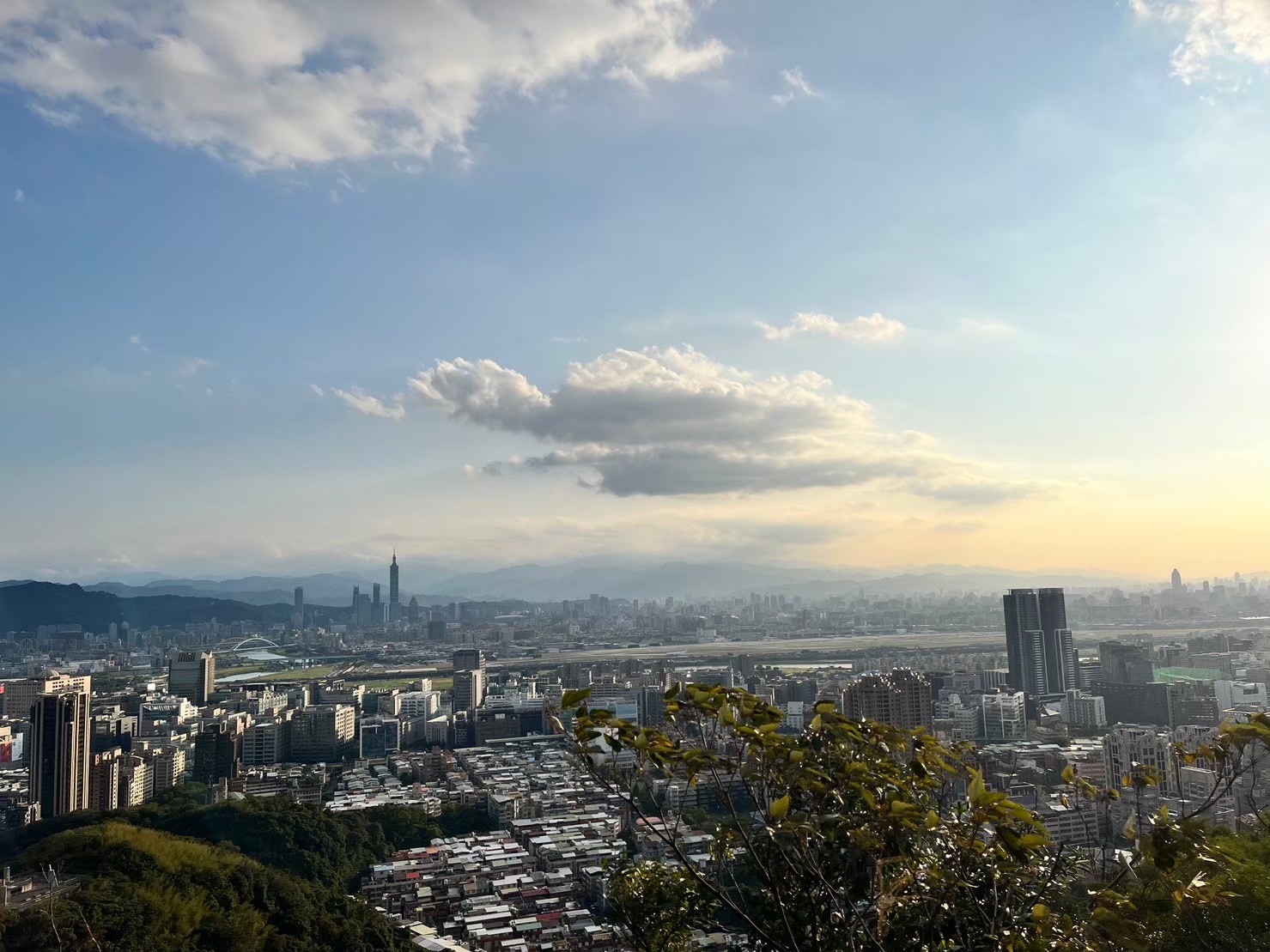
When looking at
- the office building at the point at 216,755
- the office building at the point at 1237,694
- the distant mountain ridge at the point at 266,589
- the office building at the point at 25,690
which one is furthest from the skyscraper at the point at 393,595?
the office building at the point at 1237,694

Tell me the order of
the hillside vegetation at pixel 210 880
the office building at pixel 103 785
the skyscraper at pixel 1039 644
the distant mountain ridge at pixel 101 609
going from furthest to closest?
the distant mountain ridge at pixel 101 609 < the skyscraper at pixel 1039 644 < the office building at pixel 103 785 < the hillside vegetation at pixel 210 880

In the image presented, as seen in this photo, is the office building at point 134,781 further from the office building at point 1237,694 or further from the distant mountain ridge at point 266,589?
the distant mountain ridge at point 266,589

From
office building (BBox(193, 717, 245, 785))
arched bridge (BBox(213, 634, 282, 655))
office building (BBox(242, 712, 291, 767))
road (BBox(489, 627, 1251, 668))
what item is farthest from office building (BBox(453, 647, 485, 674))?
arched bridge (BBox(213, 634, 282, 655))

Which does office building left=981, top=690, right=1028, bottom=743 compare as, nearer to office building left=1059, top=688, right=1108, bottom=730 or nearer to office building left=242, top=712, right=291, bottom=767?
office building left=1059, top=688, right=1108, bottom=730

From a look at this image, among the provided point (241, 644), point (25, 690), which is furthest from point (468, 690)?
point (241, 644)

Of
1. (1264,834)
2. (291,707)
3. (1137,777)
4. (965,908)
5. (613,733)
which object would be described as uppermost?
(613,733)

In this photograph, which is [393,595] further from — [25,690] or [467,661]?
[25,690]

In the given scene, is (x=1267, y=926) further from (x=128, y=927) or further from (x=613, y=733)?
(x=128, y=927)

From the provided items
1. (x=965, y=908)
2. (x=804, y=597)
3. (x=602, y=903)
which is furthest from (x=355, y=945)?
(x=804, y=597)
